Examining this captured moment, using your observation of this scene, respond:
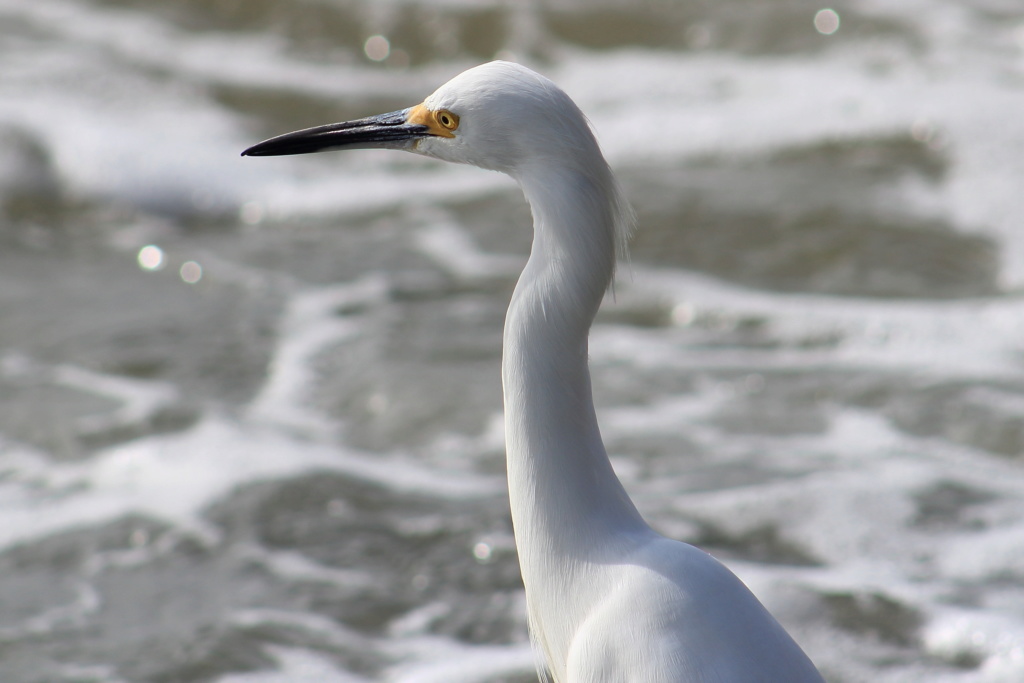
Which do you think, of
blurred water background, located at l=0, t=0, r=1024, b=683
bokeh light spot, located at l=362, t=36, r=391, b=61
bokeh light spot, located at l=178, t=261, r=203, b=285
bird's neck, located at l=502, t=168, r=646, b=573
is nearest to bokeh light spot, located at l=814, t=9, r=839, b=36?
blurred water background, located at l=0, t=0, r=1024, b=683

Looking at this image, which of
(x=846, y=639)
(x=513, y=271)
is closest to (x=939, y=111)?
(x=513, y=271)

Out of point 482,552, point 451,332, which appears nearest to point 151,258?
point 451,332

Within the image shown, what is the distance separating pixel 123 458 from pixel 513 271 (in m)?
2.30

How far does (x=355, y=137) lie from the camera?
96.3 inches

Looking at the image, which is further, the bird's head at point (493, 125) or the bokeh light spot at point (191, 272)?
the bokeh light spot at point (191, 272)

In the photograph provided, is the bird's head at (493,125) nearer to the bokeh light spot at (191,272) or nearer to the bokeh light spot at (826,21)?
the bokeh light spot at (191,272)

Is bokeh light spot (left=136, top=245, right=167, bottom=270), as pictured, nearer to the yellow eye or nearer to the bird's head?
the bird's head

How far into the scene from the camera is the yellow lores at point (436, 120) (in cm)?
229

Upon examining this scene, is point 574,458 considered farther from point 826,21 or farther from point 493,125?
point 826,21

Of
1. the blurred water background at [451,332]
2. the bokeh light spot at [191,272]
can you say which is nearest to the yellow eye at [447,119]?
the blurred water background at [451,332]

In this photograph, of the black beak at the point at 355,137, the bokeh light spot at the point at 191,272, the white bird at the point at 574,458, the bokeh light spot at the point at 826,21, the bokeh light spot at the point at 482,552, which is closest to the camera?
the white bird at the point at 574,458

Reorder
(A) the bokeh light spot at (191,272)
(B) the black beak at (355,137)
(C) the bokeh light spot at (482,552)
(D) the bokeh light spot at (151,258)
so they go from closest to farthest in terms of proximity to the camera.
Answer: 1. (B) the black beak at (355,137)
2. (C) the bokeh light spot at (482,552)
3. (A) the bokeh light spot at (191,272)
4. (D) the bokeh light spot at (151,258)

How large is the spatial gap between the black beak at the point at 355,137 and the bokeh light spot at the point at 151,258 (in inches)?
150

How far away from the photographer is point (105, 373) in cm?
502
